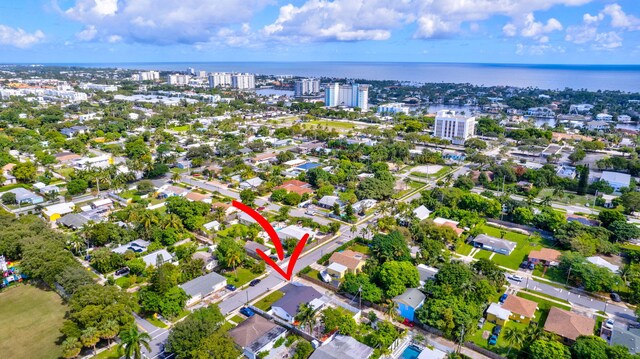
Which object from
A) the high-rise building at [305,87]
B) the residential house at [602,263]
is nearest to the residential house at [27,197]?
the residential house at [602,263]

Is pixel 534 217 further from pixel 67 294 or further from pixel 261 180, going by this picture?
pixel 67 294

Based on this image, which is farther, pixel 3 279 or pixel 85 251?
pixel 85 251

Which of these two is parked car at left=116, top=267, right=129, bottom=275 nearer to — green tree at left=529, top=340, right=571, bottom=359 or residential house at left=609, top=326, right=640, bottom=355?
green tree at left=529, top=340, right=571, bottom=359

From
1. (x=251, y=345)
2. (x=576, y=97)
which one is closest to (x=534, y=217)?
(x=251, y=345)

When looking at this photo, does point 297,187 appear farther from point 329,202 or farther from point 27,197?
point 27,197

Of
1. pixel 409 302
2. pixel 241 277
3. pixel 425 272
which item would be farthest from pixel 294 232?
pixel 409 302

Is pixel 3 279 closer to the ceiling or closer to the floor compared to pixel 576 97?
closer to the floor

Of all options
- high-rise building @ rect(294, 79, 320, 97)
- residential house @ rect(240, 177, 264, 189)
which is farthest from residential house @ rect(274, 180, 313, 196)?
high-rise building @ rect(294, 79, 320, 97)
